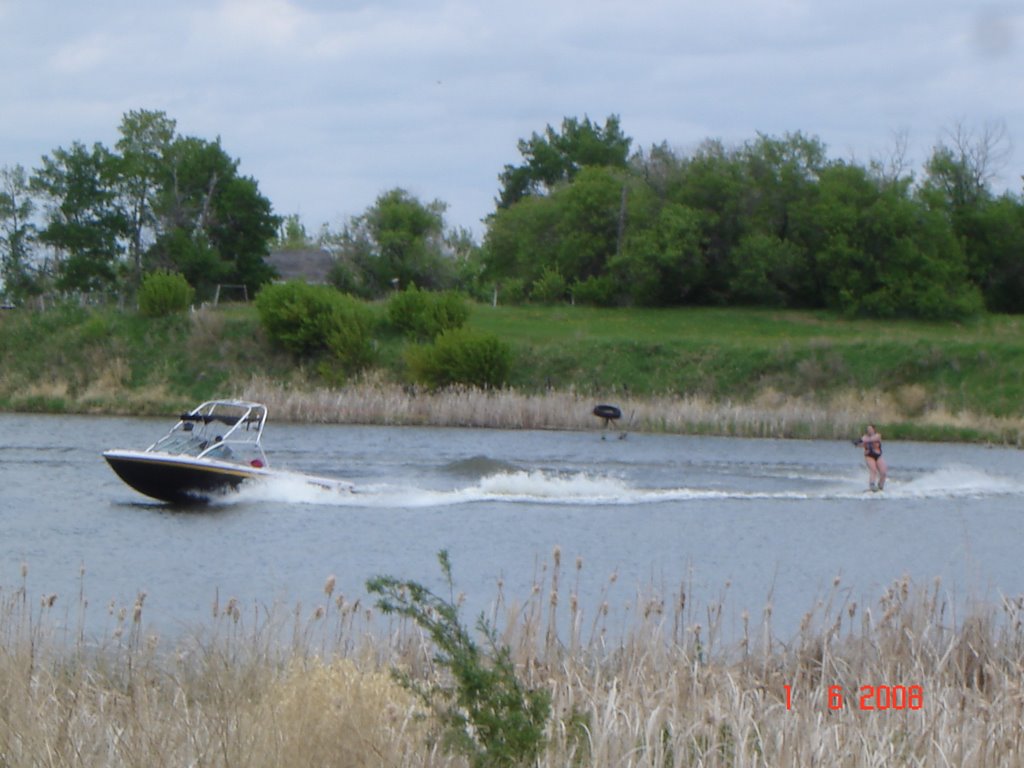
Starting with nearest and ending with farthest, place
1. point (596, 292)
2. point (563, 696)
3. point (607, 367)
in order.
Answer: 1. point (563, 696)
2. point (607, 367)
3. point (596, 292)

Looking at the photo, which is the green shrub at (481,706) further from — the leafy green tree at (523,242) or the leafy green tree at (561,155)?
the leafy green tree at (561,155)

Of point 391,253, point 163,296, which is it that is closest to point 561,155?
point 391,253

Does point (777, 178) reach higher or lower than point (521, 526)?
higher

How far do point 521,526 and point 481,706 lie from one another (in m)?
18.1

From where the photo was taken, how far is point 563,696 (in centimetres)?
889

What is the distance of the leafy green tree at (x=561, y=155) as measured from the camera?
12681 cm

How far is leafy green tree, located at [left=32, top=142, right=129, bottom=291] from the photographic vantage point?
87812 mm

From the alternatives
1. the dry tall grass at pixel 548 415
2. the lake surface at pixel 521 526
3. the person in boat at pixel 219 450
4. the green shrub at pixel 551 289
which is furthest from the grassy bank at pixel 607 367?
the person in boat at pixel 219 450

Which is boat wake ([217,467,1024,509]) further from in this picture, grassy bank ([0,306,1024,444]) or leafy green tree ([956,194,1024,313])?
leafy green tree ([956,194,1024,313])

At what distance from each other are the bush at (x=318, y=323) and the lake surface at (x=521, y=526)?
22.0 meters

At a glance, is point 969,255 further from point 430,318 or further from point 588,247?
point 430,318

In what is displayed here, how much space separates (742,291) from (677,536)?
6125 cm

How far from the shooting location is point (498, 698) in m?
7.80

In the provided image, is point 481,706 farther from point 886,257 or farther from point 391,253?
point 391,253
